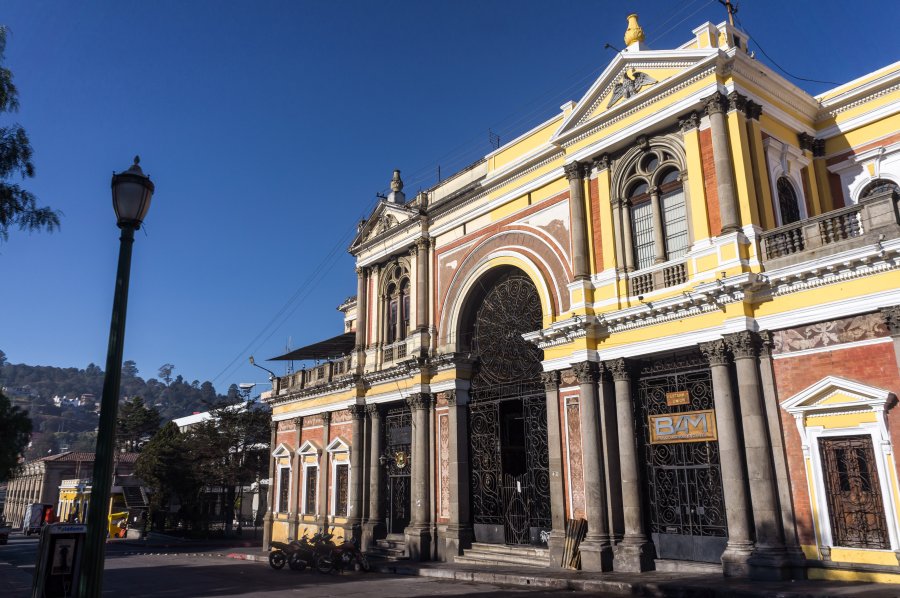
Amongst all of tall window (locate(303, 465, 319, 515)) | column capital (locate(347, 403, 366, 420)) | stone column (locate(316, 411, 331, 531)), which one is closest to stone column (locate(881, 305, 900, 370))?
column capital (locate(347, 403, 366, 420))

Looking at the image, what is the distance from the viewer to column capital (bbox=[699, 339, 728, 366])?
14.2 metres

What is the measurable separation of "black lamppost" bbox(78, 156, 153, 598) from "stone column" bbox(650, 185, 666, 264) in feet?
41.6

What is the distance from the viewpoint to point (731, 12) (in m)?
17.0

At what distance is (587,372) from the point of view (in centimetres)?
1672

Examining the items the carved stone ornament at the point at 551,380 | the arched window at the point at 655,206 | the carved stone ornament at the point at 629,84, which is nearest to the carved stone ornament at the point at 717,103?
the arched window at the point at 655,206

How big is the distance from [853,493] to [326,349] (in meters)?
24.1

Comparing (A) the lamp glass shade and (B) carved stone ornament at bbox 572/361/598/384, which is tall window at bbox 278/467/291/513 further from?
(A) the lamp glass shade

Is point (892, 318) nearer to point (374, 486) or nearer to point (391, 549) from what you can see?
point (391, 549)

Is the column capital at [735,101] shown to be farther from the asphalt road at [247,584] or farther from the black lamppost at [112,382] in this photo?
the black lamppost at [112,382]

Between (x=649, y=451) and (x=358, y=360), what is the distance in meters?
13.3

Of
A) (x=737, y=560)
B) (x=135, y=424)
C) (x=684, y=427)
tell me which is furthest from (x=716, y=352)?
(x=135, y=424)

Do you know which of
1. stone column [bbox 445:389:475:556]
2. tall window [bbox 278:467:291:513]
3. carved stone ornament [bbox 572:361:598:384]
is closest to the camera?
carved stone ornament [bbox 572:361:598:384]

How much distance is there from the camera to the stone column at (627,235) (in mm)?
16781

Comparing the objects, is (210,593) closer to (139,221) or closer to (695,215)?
(139,221)
